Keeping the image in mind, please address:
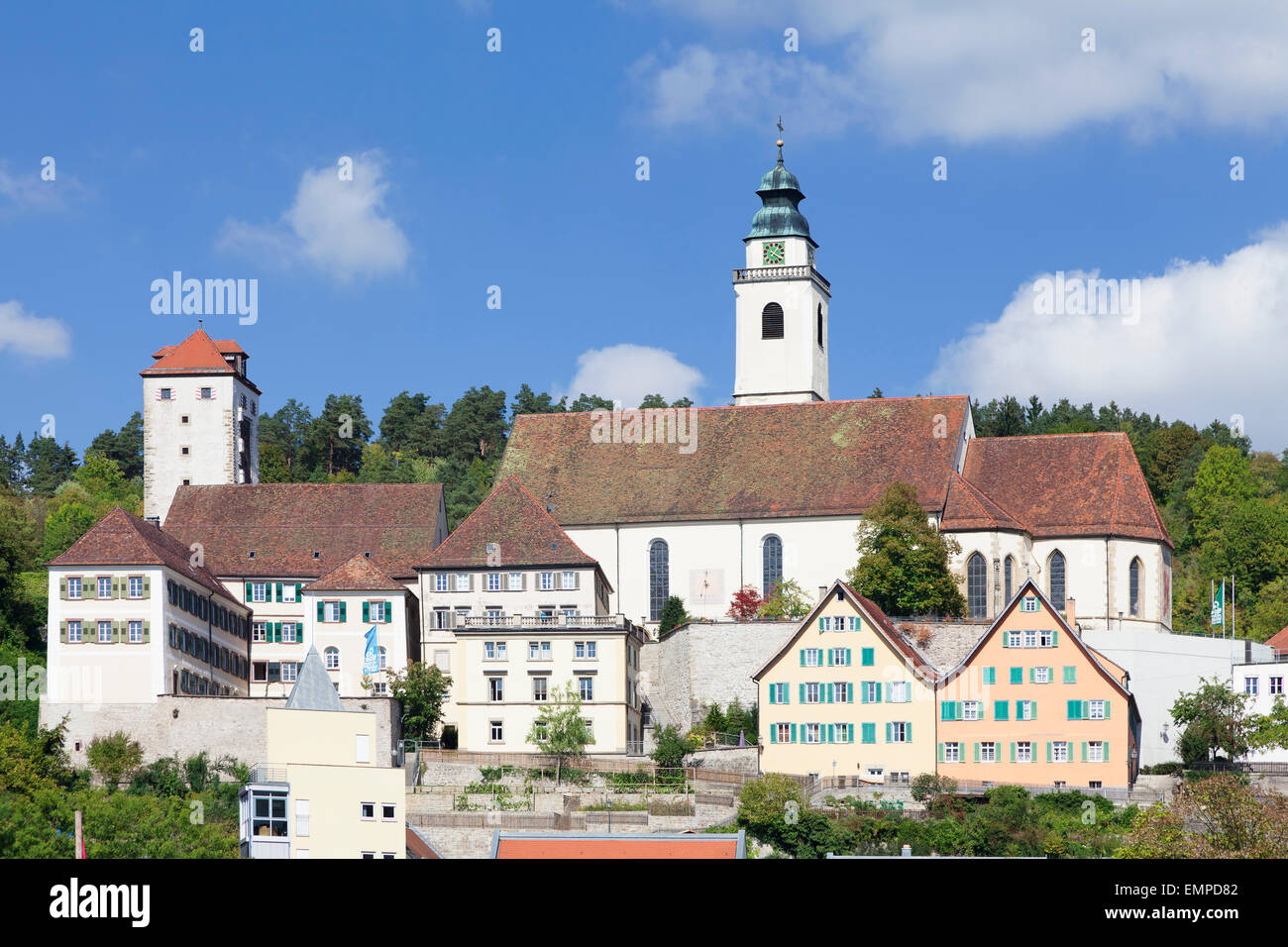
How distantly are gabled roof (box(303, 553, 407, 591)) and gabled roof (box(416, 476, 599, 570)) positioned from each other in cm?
160

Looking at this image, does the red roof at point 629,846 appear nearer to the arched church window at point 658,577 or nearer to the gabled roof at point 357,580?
the gabled roof at point 357,580

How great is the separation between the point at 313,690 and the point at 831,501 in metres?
26.3

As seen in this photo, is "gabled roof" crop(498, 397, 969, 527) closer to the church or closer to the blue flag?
the church

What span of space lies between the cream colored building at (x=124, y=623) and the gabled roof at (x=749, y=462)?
19.4 meters

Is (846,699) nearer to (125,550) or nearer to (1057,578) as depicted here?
(1057,578)

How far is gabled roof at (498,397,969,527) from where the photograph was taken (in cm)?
8394

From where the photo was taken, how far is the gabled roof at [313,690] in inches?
2653

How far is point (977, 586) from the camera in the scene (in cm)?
7819

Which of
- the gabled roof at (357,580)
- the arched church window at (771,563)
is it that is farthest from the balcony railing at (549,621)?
the arched church window at (771,563)

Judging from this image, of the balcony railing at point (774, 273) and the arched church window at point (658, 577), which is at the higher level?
the balcony railing at point (774, 273)

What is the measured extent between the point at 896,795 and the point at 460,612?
69.6 ft
